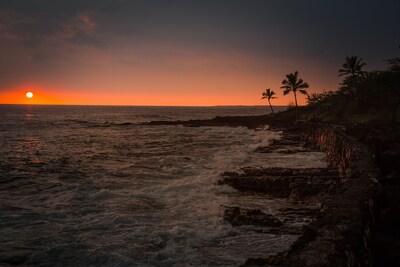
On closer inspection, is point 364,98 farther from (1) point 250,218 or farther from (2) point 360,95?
(1) point 250,218

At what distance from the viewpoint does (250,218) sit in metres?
9.89

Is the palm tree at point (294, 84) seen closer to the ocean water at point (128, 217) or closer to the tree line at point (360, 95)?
the tree line at point (360, 95)

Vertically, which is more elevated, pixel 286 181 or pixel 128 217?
pixel 286 181

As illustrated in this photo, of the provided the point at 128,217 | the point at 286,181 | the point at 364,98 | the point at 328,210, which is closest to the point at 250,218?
the point at 328,210

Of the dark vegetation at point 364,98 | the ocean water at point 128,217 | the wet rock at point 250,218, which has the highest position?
the dark vegetation at point 364,98

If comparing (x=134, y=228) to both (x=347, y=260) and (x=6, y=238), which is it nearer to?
(x=6, y=238)

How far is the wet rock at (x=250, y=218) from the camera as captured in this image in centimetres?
957

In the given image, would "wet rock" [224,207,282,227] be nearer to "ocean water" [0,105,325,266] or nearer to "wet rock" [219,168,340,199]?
"ocean water" [0,105,325,266]

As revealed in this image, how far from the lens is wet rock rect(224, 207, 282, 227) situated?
9.57 meters

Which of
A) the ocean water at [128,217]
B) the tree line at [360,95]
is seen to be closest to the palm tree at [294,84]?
the tree line at [360,95]

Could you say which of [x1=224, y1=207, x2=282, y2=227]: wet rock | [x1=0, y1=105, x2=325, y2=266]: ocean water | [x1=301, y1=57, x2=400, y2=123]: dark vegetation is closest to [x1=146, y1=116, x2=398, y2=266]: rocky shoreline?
[x1=224, y1=207, x2=282, y2=227]: wet rock

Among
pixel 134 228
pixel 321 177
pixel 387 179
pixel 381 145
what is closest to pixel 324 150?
pixel 381 145

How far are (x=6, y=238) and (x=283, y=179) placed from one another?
10.2 meters

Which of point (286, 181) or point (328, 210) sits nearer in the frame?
point (328, 210)
